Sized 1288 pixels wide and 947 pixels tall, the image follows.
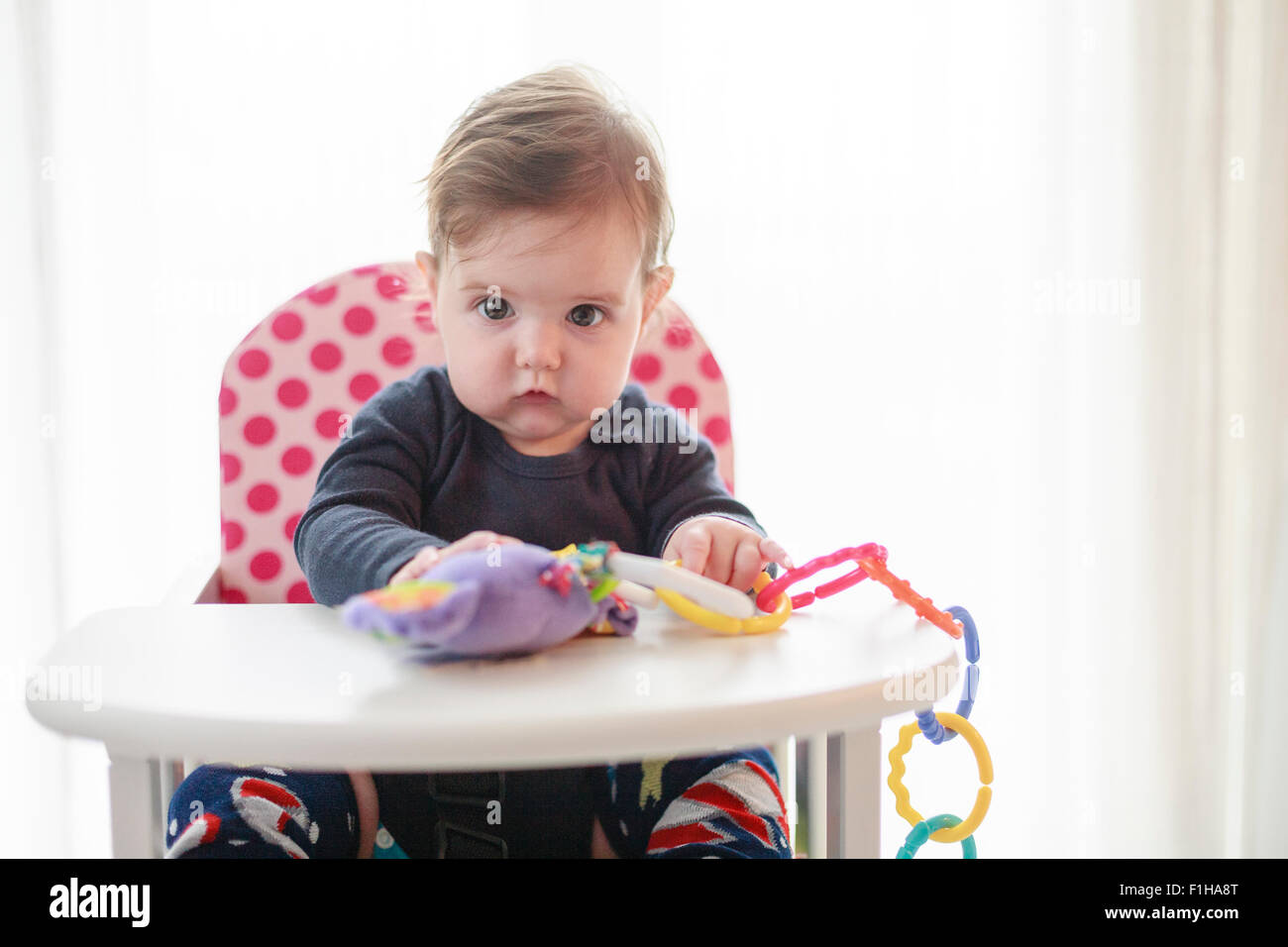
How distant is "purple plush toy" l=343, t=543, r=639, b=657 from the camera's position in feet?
1.79

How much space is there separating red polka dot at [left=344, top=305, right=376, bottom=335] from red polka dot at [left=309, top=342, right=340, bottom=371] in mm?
25

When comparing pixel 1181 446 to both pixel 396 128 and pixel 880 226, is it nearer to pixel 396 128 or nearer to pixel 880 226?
pixel 880 226

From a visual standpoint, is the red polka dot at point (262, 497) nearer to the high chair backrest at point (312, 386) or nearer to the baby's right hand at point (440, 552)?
the high chair backrest at point (312, 386)

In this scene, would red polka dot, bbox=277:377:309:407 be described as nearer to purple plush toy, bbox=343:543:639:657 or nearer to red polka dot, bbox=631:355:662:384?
red polka dot, bbox=631:355:662:384

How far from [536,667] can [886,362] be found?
1.03 meters

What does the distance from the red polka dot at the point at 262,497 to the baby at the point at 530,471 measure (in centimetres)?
19

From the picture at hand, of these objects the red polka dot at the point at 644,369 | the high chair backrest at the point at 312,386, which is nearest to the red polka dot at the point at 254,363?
the high chair backrest at the point at 312,386

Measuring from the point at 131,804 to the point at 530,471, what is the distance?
40 centimetres

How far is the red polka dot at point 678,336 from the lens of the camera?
1.10m

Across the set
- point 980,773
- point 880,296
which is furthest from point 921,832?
point 880,296

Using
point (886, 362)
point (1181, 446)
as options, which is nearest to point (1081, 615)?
point (1181, 446)

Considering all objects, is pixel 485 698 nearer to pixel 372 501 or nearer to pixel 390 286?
pixel 372 501

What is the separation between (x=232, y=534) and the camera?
104cm
